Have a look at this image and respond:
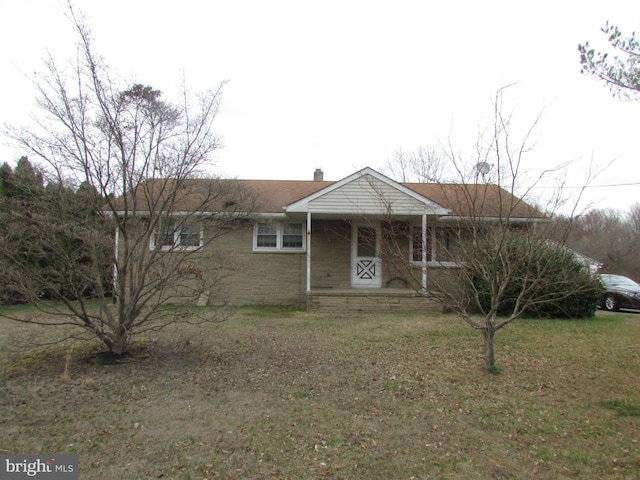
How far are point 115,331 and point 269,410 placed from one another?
292 centimetres

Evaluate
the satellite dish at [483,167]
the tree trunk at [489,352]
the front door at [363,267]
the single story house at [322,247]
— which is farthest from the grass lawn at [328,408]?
the front door at [363,267]

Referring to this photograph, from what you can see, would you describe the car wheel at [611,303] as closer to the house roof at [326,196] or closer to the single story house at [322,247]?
the house roof at [326,196]

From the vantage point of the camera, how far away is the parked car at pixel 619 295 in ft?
47.7

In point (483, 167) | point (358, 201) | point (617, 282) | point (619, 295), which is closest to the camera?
point (483, 167)

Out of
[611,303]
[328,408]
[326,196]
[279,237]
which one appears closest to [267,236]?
[279,237]

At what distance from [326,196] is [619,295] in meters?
10.7

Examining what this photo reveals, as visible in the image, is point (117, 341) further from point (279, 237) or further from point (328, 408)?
point (279, 237)

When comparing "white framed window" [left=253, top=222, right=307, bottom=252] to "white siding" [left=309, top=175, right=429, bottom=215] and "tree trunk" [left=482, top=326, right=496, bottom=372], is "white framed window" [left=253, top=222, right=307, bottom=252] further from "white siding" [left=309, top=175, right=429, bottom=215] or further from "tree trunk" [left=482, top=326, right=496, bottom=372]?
"tree trunk" [left=482, top=326, right=496, bottom=372]

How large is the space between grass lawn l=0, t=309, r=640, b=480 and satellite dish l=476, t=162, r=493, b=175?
9.03 feet

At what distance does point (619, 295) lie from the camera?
48.7ft

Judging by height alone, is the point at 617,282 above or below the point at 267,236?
below

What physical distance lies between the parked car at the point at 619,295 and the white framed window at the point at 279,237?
10.2m

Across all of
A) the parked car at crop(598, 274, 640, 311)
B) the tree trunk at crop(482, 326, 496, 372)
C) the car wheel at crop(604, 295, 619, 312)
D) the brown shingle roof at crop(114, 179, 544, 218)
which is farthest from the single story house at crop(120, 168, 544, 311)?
the car wheel at crop(604, 295, 619, 312)

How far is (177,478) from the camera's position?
3369 mm
